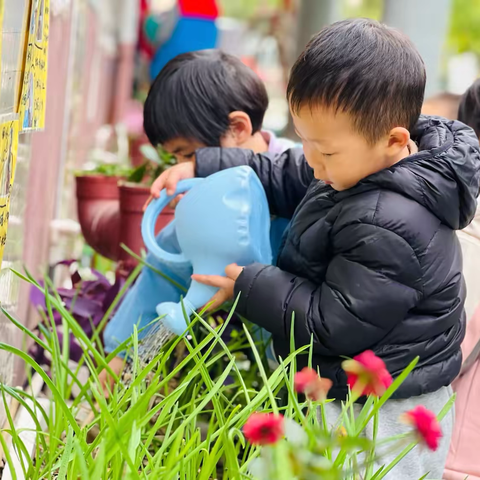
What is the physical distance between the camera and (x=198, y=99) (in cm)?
185

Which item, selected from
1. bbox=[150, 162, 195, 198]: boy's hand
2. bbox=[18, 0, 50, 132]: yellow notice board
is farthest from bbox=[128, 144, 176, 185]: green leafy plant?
bbox=[18, 0, 50, 132]: yellow notice board

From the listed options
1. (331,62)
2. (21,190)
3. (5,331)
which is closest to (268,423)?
(331,62)

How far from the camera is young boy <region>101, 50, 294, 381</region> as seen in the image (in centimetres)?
184

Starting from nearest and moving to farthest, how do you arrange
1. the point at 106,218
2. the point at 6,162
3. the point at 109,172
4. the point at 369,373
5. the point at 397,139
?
the point at 369,373
the point at 6,162
the point at 397,139
the point at 106,218
the point at 109,172

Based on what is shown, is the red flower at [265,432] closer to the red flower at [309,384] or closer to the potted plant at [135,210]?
the red flower at [309,384]

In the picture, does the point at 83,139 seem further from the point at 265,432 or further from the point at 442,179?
the point at 265,432

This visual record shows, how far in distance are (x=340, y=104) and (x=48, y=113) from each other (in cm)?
152

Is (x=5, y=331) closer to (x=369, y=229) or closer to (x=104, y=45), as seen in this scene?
(x=369, y=229)

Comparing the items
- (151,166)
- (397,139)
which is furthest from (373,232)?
(151,166)

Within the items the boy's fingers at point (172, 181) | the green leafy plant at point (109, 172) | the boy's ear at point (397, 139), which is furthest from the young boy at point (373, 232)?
the green leafy plant at point (109, 172)

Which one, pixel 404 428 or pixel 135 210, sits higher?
pixel 135 210

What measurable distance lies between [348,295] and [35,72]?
2.27ft

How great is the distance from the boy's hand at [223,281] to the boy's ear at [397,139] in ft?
1.19

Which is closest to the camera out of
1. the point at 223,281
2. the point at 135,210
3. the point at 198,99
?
the point at 223,281
